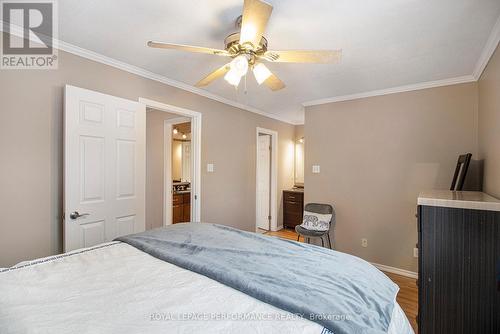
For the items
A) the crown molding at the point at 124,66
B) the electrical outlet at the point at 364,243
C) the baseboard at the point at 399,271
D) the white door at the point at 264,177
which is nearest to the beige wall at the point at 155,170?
the crown molding at the point at 124,66

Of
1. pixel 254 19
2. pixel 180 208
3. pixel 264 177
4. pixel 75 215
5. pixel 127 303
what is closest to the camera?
pixel 127 303

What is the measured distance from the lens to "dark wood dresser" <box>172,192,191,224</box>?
443 centimetres

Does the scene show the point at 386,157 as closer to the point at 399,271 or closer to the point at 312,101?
the point at 312,101

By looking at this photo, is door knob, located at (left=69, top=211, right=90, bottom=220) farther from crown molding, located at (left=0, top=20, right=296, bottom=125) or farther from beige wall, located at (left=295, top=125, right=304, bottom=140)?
beige wall, located at (left=295, top=125, right=304, bottom=140)

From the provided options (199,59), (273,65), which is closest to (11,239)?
(199,59)

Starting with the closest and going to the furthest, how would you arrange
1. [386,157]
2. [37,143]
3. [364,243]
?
1. [37,143]
2. [386,157]
3. [364,243]

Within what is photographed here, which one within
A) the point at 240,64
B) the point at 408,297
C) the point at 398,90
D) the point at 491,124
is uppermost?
the point at 398,90

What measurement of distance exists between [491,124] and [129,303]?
113 inches

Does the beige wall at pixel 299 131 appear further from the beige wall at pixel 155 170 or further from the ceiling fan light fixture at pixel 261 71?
the ceiling fan light fixture at pixel 261 71

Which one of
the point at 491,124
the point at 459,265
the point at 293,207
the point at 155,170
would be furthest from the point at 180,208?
the point at 491,124

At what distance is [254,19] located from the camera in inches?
53.0

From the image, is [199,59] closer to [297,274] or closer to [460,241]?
[297,274]

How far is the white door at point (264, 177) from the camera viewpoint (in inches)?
195

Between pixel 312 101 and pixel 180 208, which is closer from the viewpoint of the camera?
pixel 312 101
